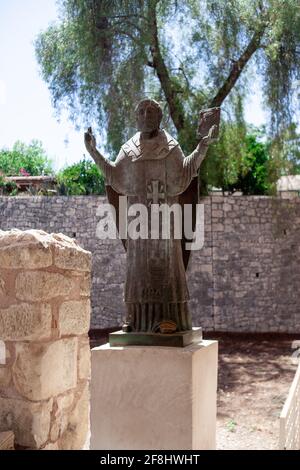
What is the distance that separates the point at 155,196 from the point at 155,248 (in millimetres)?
305

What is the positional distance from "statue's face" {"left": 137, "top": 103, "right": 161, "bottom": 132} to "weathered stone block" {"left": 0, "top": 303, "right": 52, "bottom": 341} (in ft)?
3.95

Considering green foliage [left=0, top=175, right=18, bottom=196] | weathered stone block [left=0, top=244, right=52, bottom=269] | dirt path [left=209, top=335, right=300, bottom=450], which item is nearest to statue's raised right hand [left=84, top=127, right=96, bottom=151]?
weathered stone block [left=0, top=244, right=52, bottom=269]

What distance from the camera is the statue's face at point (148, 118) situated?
10.8 feet

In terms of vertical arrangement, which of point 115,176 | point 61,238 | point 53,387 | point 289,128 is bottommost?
point 53,387

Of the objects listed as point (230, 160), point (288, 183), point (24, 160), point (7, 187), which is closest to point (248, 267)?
point (288, 183)

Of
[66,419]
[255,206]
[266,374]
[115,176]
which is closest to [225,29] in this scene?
[255,206]

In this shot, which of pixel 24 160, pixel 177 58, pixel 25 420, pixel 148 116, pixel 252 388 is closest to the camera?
pixel 25 420

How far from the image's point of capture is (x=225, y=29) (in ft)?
34.2

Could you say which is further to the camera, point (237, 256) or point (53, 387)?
point (237, 256)

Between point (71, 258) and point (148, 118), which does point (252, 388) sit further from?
point (148, 118)

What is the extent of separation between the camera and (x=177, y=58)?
11.0 metres
